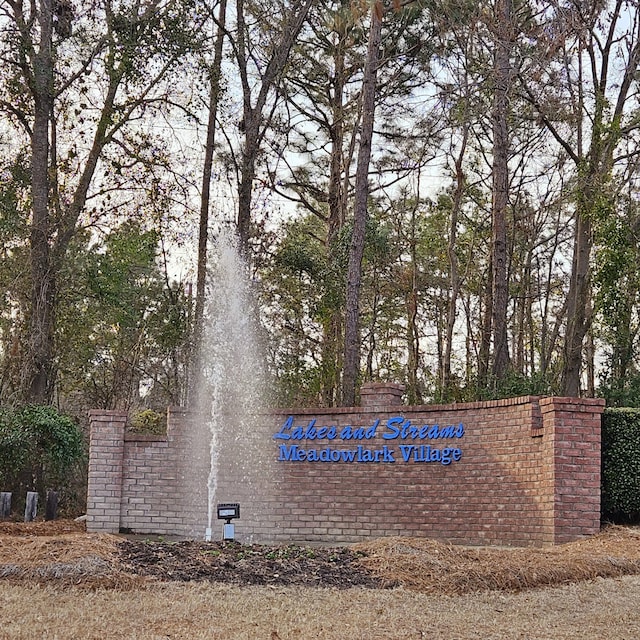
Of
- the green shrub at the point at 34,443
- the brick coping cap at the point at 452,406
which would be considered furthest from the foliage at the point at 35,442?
the brick coping cap at the point at 452,406

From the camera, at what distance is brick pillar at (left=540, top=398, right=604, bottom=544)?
442 inches

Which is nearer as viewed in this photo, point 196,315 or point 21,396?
point 21,396

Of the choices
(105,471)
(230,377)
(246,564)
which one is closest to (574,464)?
(246,564)

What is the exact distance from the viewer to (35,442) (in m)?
15.4

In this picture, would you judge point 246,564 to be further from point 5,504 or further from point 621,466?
point 5,504

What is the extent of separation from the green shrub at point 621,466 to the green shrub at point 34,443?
857 cm

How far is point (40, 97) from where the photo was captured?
17.9 meters

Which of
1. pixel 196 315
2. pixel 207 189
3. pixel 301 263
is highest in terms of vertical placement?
pixel 207 189

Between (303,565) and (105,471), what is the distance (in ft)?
19.3

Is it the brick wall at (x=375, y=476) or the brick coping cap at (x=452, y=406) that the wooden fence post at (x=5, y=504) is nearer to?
the brick wall at (x=375, y=476)

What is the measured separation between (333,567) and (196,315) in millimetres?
12512

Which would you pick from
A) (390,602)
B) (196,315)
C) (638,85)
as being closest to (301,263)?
(196,315)

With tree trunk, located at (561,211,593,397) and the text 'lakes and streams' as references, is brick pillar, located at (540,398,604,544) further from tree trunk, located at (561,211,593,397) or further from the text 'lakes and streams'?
tree trunk, located at (561,211,593,397)

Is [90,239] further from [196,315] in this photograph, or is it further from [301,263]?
[301,263]
